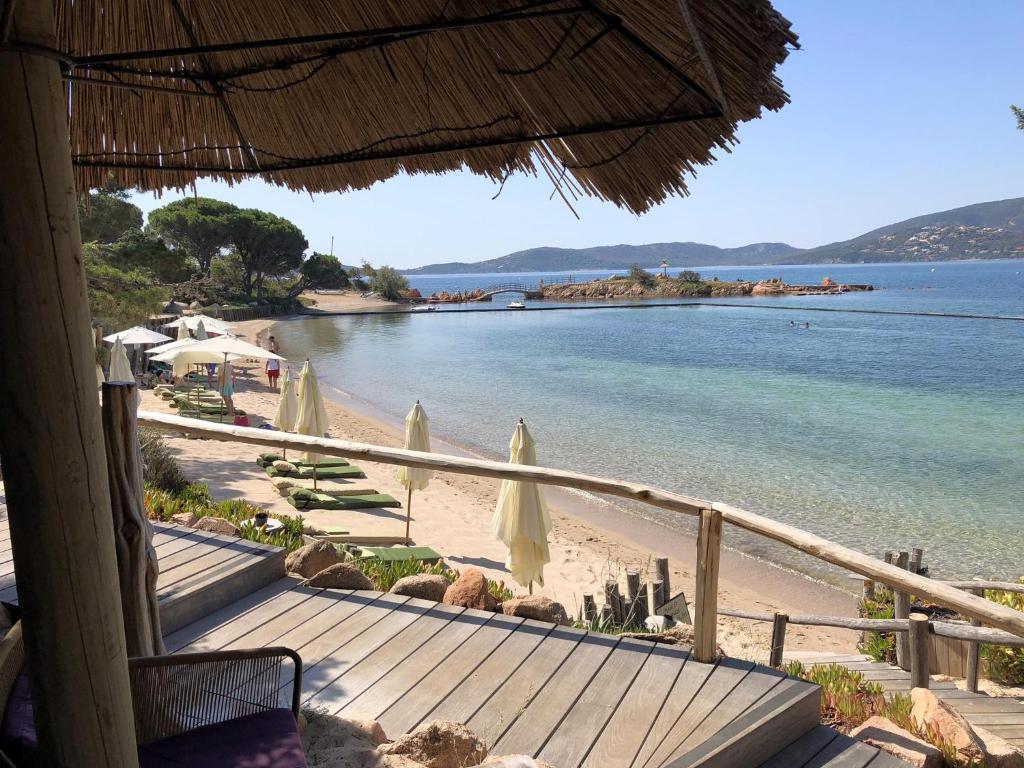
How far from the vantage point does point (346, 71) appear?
2977 mm

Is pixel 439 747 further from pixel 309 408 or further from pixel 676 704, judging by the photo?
pixel 309 408

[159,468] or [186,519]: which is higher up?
[186,519]

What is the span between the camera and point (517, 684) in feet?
10.0

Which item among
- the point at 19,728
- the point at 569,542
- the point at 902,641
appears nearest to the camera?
the point at 19,728

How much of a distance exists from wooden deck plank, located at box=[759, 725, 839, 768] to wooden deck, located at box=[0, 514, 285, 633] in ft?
8.22

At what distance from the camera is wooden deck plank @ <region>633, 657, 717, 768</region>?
2621 mm

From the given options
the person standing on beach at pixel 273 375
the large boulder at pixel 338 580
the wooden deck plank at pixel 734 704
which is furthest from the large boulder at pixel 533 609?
the person standing on beach at pixel 273 375

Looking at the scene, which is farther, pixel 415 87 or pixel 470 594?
pixel 470 594

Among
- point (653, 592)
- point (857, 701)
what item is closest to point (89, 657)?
point (857, 701)

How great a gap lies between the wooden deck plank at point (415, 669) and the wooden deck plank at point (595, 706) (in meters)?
0.62

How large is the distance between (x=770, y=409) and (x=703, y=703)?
21.6 meters

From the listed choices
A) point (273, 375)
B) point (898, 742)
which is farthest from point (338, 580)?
point (273, 375)

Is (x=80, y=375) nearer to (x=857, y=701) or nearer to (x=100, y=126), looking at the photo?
(x=100, y=126)

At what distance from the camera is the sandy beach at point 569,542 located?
29.4 feet
